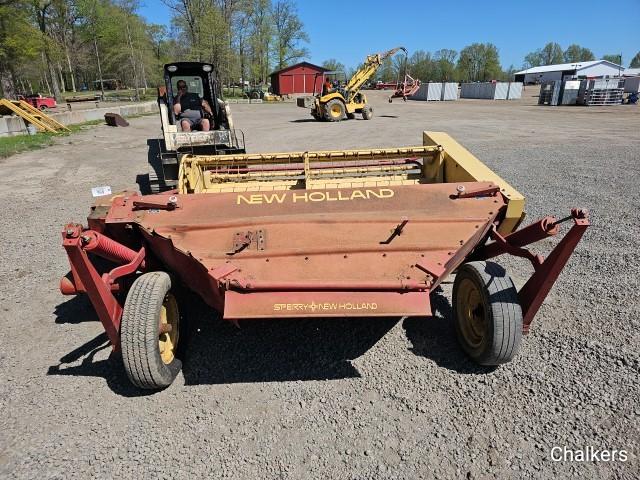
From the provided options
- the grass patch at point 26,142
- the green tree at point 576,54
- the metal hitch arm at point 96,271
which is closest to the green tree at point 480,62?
the green tree at point 576,54

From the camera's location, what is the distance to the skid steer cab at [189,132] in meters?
8.14

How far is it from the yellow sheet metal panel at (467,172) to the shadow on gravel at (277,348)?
1.24 meters

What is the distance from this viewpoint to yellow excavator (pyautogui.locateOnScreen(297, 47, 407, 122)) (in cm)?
1917

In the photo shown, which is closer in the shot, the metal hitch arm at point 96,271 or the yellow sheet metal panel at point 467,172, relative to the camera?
the metal hitch arm at point 96,271

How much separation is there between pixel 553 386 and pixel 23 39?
102ft

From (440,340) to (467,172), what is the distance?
1569mm

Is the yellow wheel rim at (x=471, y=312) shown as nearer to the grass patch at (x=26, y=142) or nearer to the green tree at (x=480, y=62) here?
the grass patch at (x=26, y=142)

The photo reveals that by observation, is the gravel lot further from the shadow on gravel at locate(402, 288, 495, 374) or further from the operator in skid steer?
the operator in skid steer

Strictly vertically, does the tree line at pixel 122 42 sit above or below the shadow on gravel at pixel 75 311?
above

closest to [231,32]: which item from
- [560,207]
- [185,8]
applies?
[185,8]

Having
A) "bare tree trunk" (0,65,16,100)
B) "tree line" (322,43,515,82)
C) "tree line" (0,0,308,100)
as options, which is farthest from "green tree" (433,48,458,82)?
"bare tree trunk" (0,65,16,100)

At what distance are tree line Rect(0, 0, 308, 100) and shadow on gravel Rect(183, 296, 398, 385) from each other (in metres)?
26.5

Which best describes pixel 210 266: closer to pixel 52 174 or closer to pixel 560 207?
pixel 560 207

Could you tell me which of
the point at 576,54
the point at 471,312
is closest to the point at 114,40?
the point at 471,312
